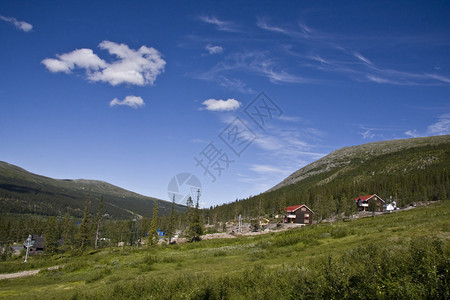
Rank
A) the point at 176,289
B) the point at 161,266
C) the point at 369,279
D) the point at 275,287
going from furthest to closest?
the point at 161,266, the point at 176,289, the point at 275,287, the point at 369,279

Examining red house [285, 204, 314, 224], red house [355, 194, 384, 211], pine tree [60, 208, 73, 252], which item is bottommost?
pine tree [60, 208, 73, 252]

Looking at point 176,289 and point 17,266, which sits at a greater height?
point 176,289

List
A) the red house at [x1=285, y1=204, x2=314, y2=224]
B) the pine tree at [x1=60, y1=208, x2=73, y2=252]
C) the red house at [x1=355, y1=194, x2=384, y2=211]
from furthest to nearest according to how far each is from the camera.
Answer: the red house at [x1=355, y1=194, x2=384, y2=211], the red house at [x1=285, y1=204, x2=314, y2=224], the pine tree at [x1=60, y1=208, x2=73, y2=252]

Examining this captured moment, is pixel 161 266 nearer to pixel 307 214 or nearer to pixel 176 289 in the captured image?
pixel 176 289

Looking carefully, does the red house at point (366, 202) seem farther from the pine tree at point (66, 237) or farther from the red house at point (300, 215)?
the pine tree at point (66, 237)

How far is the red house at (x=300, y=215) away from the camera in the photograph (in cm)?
10494

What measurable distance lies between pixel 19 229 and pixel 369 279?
164 metres

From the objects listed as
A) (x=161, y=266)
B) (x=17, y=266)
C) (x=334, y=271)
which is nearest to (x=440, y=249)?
(x=334, y=271)

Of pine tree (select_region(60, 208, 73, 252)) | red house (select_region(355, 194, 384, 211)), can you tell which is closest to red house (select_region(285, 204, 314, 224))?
red house (select_region(355, 194, 384, 211))

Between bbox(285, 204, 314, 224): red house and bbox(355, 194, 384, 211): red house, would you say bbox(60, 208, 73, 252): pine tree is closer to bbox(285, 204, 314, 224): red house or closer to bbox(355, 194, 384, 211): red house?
bbox(285, 204, 314, 224): red house

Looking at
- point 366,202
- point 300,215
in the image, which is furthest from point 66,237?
point 366,202

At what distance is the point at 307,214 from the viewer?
4188 inches

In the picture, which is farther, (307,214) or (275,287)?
(307,214)

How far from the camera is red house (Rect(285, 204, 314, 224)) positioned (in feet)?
344
